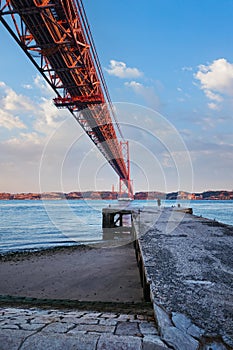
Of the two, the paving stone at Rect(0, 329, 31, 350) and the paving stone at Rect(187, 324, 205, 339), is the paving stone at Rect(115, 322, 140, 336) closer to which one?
the paving stone at Rect(187, 324, 205, 339)

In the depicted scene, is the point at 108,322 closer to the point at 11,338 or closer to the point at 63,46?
the point at 11,338

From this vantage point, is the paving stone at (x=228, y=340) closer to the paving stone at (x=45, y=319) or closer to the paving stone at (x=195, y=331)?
the paving stone at (x=195, y=331)

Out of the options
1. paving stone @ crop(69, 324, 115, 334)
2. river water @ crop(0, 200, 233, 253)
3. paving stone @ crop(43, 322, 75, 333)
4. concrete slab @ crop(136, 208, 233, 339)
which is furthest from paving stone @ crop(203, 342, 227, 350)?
river water @ crop(0, 200, 233, 253)

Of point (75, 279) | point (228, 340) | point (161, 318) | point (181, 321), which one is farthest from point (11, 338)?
point (75, 279)

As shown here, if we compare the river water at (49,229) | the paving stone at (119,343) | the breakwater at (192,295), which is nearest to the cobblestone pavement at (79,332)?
the paving stone at (119,343)

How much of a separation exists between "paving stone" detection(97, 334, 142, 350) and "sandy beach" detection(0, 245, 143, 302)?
3084 millimetres

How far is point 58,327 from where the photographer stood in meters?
2.13

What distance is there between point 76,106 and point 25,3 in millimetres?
7332

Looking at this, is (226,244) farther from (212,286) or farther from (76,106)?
(76,106)

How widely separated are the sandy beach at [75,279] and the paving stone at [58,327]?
2821 mm

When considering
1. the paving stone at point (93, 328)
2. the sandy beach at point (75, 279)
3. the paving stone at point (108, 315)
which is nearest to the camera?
the paving stone at point (93, 328)

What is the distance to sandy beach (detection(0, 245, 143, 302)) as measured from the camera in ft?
17.2

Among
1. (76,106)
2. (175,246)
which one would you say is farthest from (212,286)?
(76,106)

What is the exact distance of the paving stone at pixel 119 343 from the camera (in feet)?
5.74
